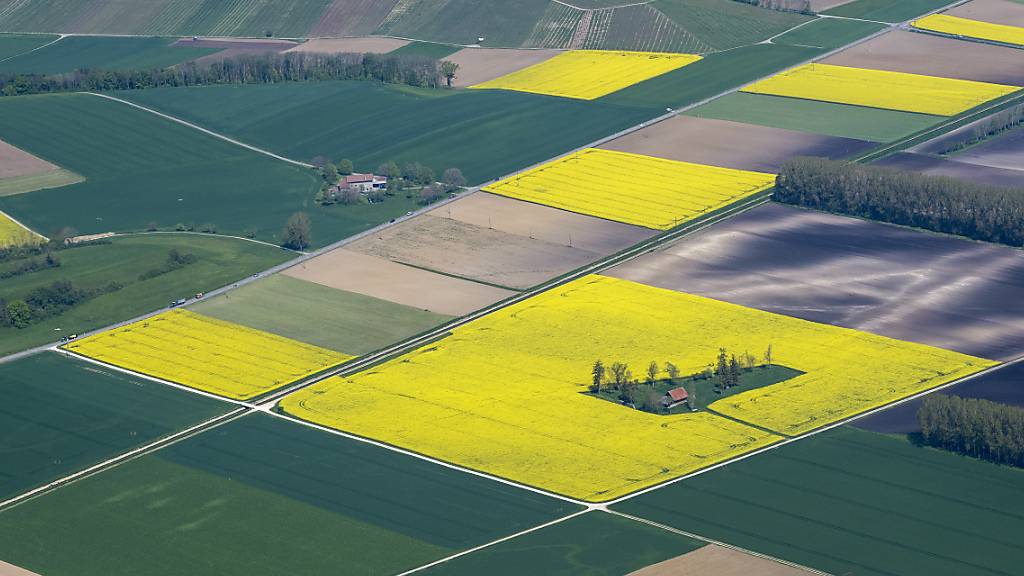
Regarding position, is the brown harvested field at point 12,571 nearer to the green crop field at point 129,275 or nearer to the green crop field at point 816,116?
the green crop field at point 129,275

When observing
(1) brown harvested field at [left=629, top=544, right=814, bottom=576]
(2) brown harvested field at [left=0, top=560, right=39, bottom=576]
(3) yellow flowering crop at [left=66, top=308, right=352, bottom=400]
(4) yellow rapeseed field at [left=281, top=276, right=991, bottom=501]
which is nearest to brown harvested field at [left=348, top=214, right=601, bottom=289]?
(4) yellow rapeseed field at [left=281, top=276, right=991, bottom=501]

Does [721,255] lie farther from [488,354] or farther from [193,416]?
[193,416]

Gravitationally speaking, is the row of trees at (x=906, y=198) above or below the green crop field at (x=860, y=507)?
above

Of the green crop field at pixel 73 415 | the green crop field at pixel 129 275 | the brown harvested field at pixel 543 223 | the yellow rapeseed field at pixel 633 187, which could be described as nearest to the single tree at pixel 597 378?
the green crop field at pixel 73 415

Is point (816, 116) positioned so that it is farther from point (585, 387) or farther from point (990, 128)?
point (585, 387)

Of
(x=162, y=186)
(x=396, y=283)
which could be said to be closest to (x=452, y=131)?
(x=162, y=186)

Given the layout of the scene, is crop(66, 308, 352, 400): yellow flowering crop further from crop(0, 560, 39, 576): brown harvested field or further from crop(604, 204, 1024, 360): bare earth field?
crop(604, 204, 1024, 360): bare earth field
